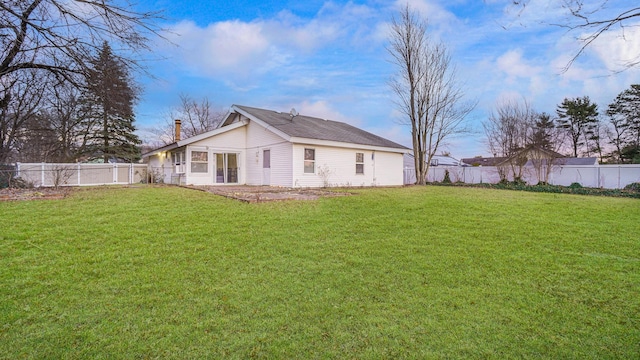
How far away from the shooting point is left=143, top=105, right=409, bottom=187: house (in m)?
14.6

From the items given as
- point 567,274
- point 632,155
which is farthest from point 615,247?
point 632,155

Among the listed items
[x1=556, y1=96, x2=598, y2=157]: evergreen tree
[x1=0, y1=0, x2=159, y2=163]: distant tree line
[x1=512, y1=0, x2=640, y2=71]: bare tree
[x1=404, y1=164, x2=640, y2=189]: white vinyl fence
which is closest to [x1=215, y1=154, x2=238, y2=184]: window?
[x1=0, y1=0, x2=159, y2=163]: distant tree line

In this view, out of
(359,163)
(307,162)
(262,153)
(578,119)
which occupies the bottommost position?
(307,162)

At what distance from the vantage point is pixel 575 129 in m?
33.8

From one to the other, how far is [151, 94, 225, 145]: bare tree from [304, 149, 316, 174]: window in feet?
74.2

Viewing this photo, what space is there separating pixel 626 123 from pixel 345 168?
31798 mm

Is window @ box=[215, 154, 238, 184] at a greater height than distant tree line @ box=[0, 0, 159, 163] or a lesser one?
lesser

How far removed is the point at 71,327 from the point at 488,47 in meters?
9.40

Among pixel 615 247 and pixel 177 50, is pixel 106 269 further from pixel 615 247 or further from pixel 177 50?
pixel 615 247

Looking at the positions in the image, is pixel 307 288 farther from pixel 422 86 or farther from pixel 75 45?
pixel 422 86

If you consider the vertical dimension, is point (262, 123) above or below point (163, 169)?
above

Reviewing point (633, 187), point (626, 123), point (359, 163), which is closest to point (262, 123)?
point (359, 163)

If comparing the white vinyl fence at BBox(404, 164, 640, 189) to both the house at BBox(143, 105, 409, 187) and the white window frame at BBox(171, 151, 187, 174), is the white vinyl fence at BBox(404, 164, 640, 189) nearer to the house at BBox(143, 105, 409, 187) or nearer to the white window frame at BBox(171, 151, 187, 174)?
the house at BBox(143, 105, 409, 187)

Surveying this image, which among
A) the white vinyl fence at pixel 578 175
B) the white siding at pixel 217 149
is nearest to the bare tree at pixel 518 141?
the white vinyl fence at pixel 578 175
